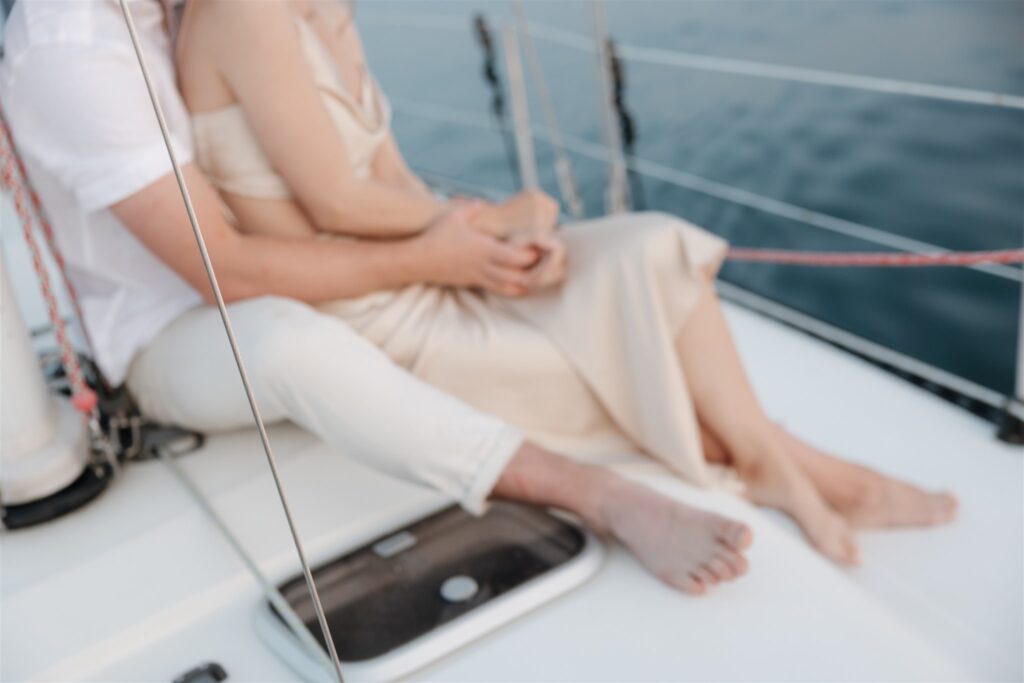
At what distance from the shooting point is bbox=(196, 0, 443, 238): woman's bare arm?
0.87m

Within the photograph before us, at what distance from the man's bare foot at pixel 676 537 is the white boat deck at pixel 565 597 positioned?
17mm

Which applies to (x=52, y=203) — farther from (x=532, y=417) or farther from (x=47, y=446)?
(x=532, y=417)

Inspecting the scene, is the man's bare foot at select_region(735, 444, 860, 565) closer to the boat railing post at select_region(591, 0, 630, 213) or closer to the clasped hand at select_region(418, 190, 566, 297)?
the clasped hand at select_region(418, 190, 566, 297)

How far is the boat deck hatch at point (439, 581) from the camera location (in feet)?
2.83

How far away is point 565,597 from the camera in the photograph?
90 centimetres

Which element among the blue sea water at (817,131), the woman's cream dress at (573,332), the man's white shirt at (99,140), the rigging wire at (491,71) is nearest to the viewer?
the man's white shirt at (99,140)

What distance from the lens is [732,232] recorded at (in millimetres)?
2654

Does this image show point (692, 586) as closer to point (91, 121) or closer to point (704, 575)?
point (704, 575)

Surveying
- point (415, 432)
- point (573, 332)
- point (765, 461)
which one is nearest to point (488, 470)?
point (415, 432)

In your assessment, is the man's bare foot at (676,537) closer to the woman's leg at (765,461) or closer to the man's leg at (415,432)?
the man's leg at (415,432)

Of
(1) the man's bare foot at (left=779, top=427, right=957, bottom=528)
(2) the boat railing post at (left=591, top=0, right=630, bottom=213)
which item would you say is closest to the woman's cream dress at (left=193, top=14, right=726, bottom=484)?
(1) the man's bare foot at (left=779, top=427, right=957, bottom=528)

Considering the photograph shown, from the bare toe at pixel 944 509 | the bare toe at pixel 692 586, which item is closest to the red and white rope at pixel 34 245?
the bare toe at pixel 692 586

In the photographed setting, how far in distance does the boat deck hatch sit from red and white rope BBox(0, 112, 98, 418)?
0.89 ft

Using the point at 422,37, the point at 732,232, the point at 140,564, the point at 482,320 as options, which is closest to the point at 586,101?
the point at 422,37
